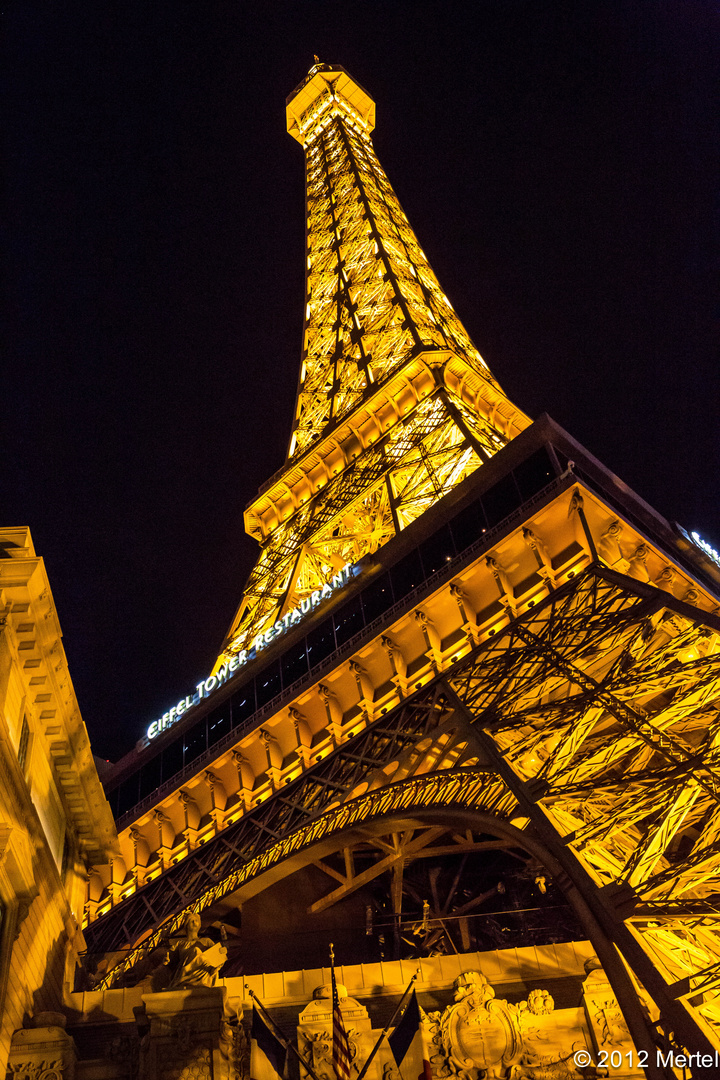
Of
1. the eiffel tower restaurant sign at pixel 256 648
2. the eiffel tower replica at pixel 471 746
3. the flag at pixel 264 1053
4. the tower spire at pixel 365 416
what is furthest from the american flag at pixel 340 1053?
the tower spire at pixel 365 416

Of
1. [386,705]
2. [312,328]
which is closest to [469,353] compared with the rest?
[312,328]

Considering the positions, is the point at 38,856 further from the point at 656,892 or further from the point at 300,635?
the point at 300,635

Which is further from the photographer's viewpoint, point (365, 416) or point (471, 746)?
point (365, 416)

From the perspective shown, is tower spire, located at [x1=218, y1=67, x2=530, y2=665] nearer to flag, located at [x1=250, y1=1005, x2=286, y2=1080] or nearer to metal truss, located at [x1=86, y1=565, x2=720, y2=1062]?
metal truss, located at [x1=86, y1=565, x2=720, y2=1062]

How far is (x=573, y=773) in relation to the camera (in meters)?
22.8

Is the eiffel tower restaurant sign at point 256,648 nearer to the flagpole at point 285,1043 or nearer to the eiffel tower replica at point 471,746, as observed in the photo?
the eiffel tower replica at point 471,746

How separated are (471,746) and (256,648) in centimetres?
1559

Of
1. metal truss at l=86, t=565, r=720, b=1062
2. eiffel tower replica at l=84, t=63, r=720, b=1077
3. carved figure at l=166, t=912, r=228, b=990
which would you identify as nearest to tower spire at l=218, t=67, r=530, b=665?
eiffel tower replica at l=84, t=63, r=720, b=1077

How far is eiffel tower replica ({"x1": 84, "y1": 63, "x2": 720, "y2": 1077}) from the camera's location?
20125 mm

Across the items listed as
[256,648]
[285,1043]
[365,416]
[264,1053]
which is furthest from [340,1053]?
[365,416]

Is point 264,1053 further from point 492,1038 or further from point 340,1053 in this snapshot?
point 492,1038

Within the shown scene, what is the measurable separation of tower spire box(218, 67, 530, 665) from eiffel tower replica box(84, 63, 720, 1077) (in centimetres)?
52

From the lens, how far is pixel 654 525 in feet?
112

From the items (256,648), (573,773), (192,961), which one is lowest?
(192,961)
